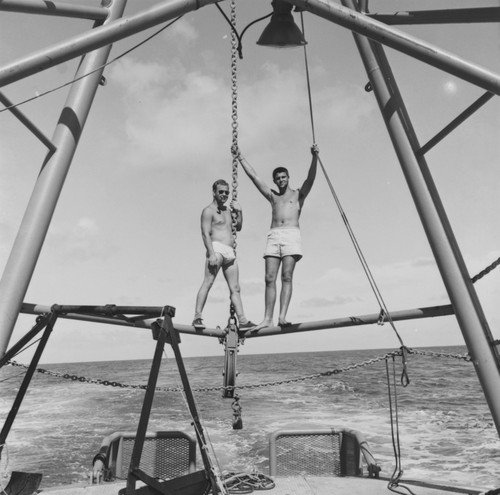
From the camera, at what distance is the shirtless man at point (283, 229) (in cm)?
712

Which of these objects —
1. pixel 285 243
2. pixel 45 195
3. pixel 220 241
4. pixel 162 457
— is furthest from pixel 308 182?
pixel 162 457

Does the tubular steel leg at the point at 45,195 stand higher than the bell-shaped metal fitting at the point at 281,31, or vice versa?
the bell-shaped metal fitting at the point at 281,31

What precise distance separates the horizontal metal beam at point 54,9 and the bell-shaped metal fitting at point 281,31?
1761 millimetres

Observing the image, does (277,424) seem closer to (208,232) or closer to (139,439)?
(208,232)

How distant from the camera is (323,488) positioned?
227 inches

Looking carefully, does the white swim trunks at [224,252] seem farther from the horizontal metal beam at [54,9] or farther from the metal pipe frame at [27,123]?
the horizontal metal beam at [54,9]

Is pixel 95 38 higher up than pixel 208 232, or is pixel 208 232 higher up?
pixel 208 232

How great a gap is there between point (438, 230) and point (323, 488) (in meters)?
3.21

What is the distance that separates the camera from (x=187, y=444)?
7.69 m

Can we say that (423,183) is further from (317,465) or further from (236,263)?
(317,465)

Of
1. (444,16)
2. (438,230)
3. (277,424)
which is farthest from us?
(277,424)

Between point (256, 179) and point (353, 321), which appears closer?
point (353, 321)

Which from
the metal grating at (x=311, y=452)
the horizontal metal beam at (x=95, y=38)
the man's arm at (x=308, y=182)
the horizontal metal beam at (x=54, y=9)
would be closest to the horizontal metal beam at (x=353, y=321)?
the metal grating at (x=311, y=452)

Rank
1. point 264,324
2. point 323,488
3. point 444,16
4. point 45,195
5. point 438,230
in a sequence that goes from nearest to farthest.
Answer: point 444,16, point 45,195, point 438,230, point 323,488, point 264,324
